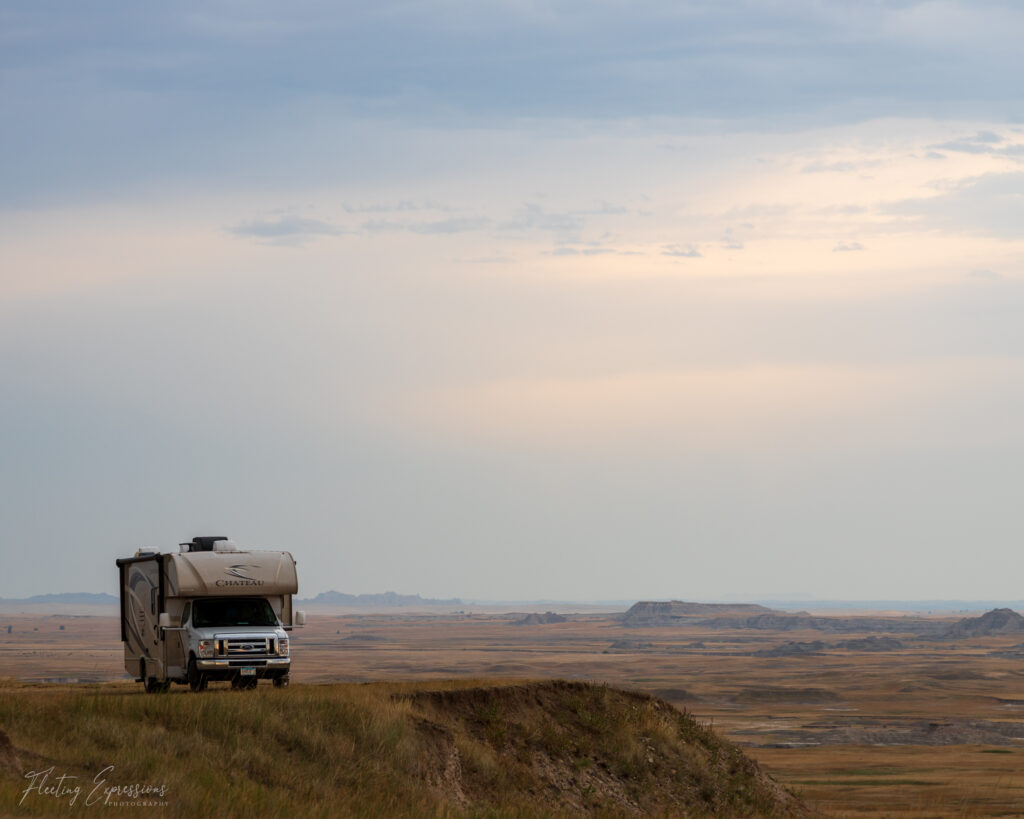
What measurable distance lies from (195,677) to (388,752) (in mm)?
5635

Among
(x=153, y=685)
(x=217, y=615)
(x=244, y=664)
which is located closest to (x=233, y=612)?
(x=217, y=615)

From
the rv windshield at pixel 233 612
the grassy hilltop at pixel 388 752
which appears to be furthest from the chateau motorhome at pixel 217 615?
the grassy hilltop at pixel 388 752

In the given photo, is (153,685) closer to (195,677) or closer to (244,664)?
(195,677)

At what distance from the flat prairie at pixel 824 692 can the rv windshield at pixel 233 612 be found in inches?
180

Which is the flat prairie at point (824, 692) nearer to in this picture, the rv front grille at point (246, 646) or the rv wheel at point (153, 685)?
the rv wheel at point (153, 685)

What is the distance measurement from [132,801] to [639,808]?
14.1 meters

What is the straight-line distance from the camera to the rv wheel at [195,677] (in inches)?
1102

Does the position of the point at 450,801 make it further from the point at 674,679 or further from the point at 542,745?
the point at 674,679

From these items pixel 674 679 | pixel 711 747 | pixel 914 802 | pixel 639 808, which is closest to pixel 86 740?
pixel 639 808

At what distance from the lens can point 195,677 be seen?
2808cm

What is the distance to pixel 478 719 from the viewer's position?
28938mm
